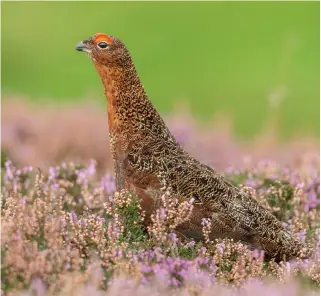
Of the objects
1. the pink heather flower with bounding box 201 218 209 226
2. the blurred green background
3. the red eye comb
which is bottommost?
the pink heather flower with bounding box 201 218 209 226

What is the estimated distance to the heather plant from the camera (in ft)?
14.9

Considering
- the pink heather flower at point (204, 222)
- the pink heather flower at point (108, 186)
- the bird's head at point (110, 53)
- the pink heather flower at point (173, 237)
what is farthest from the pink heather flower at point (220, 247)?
the pink heather flower at point (108, 186)

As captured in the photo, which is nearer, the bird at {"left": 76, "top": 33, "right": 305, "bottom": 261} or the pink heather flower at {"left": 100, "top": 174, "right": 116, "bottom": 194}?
the bird at {"left": 76, "top": 33, "right": 305, "bottom": 261}

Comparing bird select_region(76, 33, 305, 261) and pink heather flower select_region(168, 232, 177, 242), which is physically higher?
bird select_region(76, 33, 305, 261)

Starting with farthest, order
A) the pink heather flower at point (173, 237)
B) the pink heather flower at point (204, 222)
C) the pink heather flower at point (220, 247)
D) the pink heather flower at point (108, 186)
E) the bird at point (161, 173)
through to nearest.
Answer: the pink heather flower at point (108, 186) < the bird at point (161, 173) < the pink heather flower at point (204, 222) < the pink heather flower at point (220, 247) < the pink heather flower at point (173, 237)

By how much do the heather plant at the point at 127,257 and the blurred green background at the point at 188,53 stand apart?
13.9 m

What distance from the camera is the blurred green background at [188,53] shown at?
2148cm

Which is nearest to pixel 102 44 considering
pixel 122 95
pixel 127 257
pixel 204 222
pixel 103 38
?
pixel 103 38

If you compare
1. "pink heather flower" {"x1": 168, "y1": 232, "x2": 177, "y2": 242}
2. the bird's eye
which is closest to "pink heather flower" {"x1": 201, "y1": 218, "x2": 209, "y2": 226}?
"pink heather flower" {"x1": 168, "y1": 232, "x2": 177, "y2": 242}

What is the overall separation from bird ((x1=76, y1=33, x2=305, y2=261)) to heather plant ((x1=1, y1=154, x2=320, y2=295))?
Result: 0.42 ft

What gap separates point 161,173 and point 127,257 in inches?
40.0

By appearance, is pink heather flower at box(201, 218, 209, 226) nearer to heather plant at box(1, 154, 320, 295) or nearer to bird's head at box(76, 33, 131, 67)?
heather plant at box(1, 154, 320, 295)

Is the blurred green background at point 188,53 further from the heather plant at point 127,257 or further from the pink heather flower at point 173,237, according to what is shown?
the pink heather flower at point 173,237

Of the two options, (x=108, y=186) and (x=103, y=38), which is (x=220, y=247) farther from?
(x=108, y=186)
